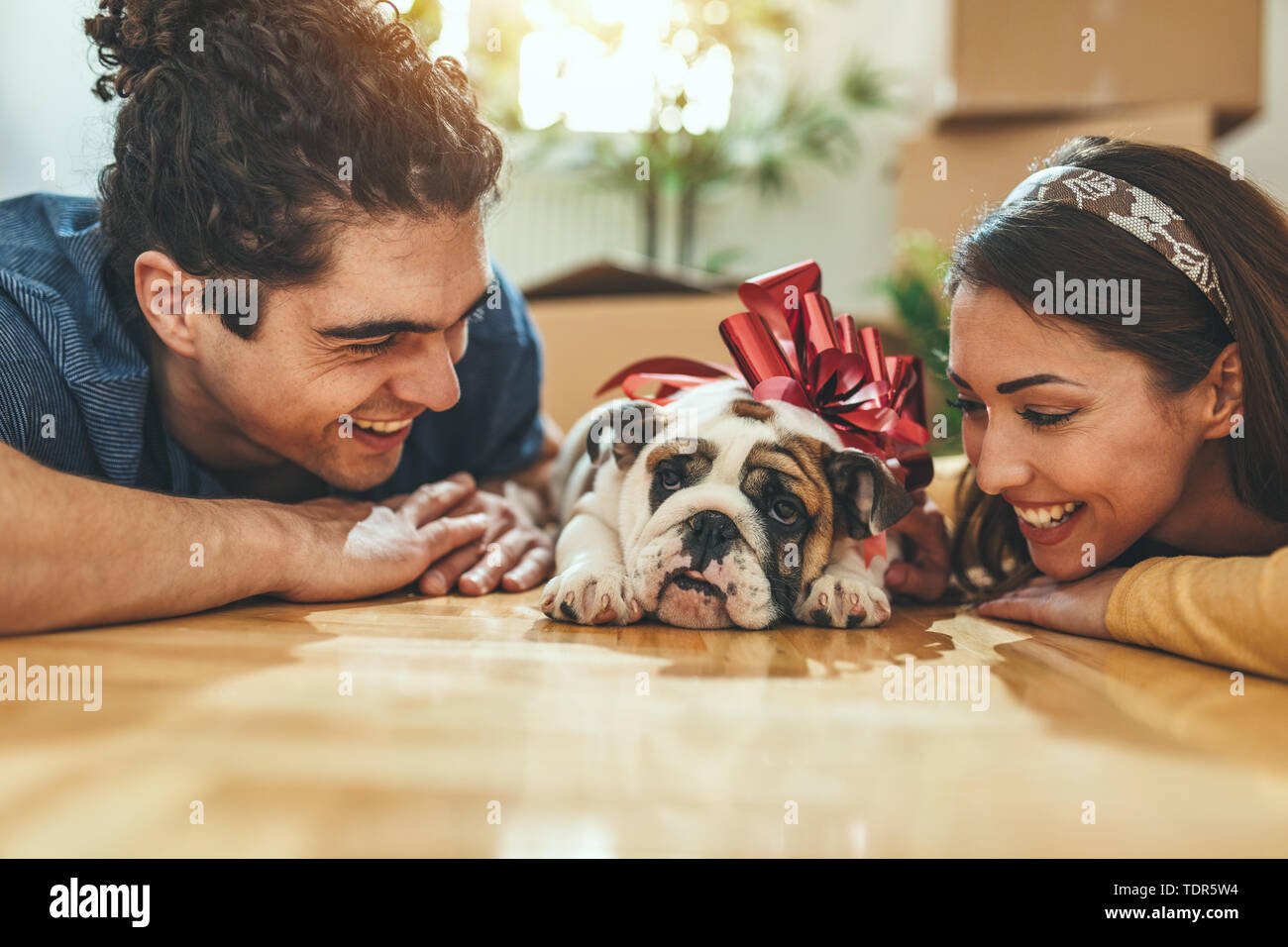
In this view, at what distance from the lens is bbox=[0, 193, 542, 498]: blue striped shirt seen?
1320mm

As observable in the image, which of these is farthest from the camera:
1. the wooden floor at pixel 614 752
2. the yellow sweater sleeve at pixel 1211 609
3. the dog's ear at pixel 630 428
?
the dog's ear at pixel 630 428

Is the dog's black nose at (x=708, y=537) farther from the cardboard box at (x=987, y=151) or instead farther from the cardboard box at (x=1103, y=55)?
the cardboard box at (x=1103, y=55)


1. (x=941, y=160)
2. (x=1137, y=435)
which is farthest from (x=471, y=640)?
(x=941, y=160)

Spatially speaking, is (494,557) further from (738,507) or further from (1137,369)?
(1137,369)

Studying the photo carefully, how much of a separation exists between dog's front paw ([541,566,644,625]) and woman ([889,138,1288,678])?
0.54 m

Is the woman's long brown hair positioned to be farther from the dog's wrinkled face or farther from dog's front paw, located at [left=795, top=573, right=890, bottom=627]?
dog's front paw, located at [left=795, top=573, right=890, bottom=627]

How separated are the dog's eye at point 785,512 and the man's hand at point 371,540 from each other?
0.55 m

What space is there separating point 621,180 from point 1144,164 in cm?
411

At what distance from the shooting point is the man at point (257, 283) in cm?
135

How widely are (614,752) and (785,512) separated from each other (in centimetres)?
65

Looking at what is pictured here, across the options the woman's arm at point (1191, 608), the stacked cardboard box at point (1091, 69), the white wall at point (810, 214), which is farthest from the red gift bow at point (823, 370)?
the white wall at point (810, 214)

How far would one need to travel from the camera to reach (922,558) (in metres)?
1.69

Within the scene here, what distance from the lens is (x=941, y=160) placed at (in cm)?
347

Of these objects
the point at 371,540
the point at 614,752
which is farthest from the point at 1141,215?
the point at 371,540
